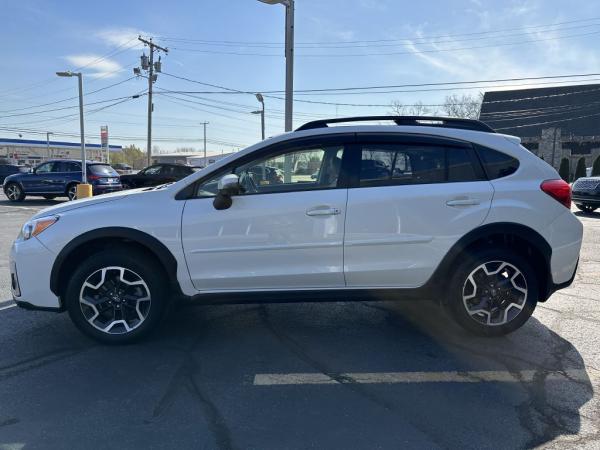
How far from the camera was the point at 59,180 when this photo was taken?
56.6 feet

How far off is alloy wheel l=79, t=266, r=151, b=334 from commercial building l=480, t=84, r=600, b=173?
38.4 metres

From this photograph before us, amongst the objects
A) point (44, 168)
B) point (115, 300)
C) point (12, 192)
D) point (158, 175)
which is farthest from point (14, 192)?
point (115, 300)

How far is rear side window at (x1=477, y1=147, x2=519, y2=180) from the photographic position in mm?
3912

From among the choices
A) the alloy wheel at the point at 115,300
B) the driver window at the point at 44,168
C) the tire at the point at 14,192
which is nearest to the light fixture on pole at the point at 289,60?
the alloy wheel at the point at 115,300

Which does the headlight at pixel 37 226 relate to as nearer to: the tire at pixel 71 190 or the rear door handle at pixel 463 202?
the rear door handle at pixel 463 202

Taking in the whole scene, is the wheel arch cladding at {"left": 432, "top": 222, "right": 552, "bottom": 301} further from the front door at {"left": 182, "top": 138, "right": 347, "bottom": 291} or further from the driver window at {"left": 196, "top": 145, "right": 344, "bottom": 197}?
the driver window at {"left": 196, "top": 145, "right": 344, "bottom": 197}

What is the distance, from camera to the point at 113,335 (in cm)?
382

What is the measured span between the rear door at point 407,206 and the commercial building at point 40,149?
3242 inches

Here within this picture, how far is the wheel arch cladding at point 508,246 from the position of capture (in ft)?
12.5

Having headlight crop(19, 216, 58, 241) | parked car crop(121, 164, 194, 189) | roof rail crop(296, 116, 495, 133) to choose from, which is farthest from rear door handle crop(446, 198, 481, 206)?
parked car crop(121, 164, 194, 189)

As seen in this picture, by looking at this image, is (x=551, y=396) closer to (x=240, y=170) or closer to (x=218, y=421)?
(x=218, y=421)

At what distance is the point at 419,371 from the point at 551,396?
34.2 inches

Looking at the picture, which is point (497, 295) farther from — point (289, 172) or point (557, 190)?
point (289, 172)

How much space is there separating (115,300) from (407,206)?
8.33ft
